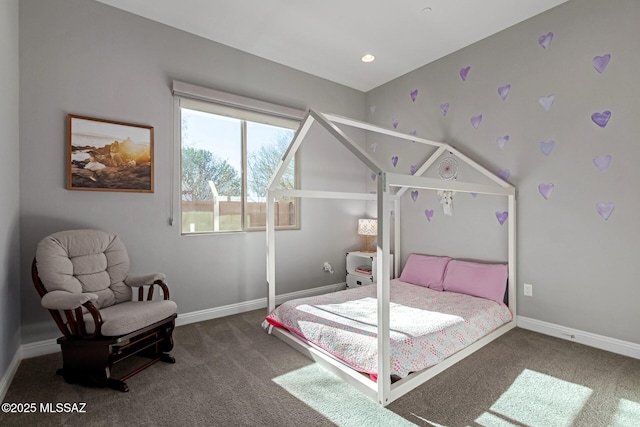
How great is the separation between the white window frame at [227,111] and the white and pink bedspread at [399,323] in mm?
1280

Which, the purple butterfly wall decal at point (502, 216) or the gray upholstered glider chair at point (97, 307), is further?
the purple butterfly wall decal at point (502, 216)

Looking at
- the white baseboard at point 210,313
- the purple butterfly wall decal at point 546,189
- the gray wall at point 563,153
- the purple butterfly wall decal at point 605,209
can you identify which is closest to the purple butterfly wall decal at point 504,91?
the gray wall at point 563,153

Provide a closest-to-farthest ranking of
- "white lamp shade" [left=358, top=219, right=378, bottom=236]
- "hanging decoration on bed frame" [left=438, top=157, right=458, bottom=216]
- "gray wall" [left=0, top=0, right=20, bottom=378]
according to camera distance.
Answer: "gray wall" [left=0, top=0, right=20, bottom=378] → "hanging decoration on bed frame" [left=438, top=157, right=458, bottom=216] → "white lamp shade" [left=358, top=219, right=378, bottom=236]

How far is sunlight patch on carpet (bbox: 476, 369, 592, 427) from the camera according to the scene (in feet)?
5.54

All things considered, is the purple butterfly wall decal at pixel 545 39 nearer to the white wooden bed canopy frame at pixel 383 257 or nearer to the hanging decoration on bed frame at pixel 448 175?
the white wooden bed canopy frame at pixel 383 257

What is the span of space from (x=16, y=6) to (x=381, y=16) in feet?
9.14

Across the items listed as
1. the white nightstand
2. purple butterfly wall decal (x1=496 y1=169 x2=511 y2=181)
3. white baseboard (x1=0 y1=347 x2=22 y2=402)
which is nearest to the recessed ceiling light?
purple butterfly wall decal (x1=496 y1=169 x2=511 y2=181)

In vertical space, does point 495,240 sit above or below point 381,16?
below

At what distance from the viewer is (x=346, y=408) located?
1.79 m

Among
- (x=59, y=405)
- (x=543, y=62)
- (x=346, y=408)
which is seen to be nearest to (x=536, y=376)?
(x=346, y=408)

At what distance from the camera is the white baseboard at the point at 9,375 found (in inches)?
73.4

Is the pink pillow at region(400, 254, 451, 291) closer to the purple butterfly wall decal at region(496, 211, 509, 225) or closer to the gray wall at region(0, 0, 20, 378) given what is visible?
the purple butterfly wall decal at region(496, 211, 509, 225)

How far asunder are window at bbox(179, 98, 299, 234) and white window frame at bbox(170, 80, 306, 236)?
10mm

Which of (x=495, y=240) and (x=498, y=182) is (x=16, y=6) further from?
(x=495, y=240)
